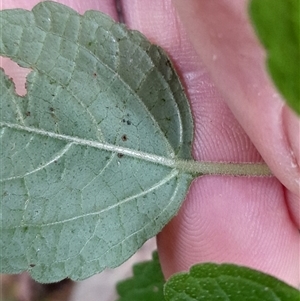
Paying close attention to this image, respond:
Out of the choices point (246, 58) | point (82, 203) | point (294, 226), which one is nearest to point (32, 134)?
point (82, 203)

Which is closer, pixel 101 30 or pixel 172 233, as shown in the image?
pixel 101 30

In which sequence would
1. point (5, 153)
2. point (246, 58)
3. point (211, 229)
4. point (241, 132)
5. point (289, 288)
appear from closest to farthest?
point (289, 288) < point (246, 58) < point (5, 153) < point (241, 132) < point (211, 229)

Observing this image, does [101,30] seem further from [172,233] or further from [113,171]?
[172,233]

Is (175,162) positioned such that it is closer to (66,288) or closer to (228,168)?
(228,168)

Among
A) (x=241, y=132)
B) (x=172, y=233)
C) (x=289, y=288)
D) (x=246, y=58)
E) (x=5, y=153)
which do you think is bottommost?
(x=172, y=233)

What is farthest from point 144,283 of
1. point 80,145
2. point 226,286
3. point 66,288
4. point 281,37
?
point 281,37

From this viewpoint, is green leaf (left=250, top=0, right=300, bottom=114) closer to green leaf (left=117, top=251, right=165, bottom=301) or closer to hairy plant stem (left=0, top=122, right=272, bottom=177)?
hairy plant stem (left=0, top=122, right=272, bottom=177)
